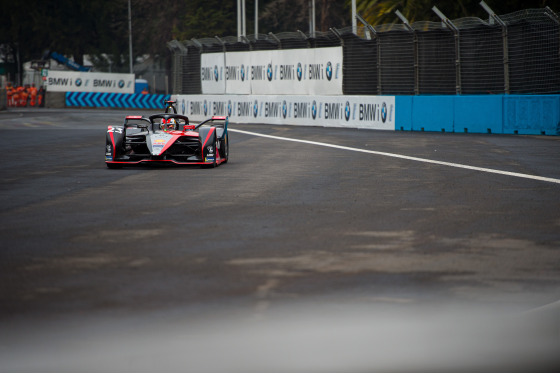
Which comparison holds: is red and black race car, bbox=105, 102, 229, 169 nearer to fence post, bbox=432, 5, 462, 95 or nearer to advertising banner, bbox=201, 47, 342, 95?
fence post, bbox=432, 5, 462, 95

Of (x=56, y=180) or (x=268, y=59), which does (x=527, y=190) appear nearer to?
(x=56, y=180)

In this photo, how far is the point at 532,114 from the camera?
24.3 meters

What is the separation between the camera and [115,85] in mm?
71562

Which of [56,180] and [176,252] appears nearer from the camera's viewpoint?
[176,252]

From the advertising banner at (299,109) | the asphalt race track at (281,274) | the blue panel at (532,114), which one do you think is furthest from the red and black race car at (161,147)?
the advertising banner at (299,109)

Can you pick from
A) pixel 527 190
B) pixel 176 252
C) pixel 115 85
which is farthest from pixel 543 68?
pixel 115 85

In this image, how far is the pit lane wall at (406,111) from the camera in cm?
2425

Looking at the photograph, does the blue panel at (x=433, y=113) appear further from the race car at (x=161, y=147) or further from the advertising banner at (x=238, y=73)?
the race car at (x=161, y=147)

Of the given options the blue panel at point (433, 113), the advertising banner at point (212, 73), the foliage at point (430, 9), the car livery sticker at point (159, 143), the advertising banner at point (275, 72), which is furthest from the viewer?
the advertising banner at point (212, 73)

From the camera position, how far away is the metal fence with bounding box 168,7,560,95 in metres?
24.5

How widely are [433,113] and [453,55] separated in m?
1.81

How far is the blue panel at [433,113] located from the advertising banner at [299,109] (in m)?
0.92

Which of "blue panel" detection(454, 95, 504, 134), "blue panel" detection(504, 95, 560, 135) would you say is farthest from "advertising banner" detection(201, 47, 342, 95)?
"blue panel" detection(504, 95, 560, 135)

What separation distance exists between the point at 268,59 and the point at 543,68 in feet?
47.4
